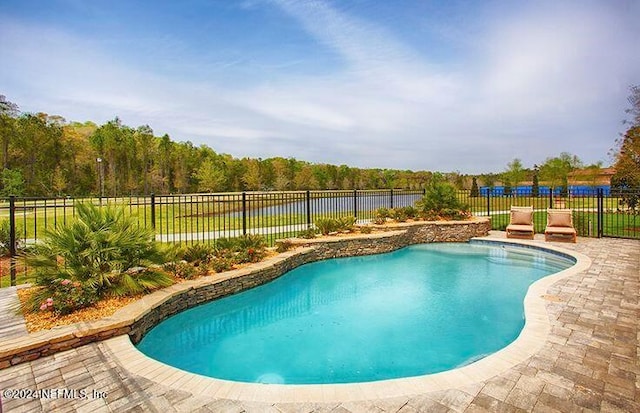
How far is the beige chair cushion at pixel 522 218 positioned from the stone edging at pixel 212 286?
0.92m

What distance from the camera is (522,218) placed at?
35.5 ft

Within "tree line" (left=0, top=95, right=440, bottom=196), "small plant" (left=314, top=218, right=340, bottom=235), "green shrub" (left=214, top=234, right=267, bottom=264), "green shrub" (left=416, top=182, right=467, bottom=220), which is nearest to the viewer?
"green shrub" (left=214, top=234, right=267, bottom=264)

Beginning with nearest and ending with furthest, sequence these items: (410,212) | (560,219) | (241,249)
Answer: (241,249) < (560,219) < (410,212)

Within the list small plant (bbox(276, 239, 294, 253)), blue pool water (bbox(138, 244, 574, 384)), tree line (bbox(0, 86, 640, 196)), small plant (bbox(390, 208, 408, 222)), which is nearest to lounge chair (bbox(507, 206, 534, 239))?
blue pool water (bbox(138, 244, 574, 384))

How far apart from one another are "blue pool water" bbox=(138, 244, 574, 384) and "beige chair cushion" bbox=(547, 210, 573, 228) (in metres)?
2.43

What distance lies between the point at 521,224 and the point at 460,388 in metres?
9.73

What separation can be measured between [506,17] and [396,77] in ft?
14.7

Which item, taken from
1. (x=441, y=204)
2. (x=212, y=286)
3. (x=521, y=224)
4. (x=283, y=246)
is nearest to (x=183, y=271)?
(x=212, y=286)

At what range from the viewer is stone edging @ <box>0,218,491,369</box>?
3411 mm

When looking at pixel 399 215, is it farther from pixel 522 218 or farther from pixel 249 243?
pixel 249 243

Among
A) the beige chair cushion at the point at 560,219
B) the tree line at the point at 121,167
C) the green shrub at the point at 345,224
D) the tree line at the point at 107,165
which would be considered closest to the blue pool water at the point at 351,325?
the green shrub at the point at 345,224

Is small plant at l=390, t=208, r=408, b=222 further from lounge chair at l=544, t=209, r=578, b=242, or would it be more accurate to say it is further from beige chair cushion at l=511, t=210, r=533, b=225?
lounge chair at l=544, t=209, r=578, b=242

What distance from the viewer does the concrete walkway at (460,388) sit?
8.25 feet

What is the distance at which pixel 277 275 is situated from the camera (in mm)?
7344
